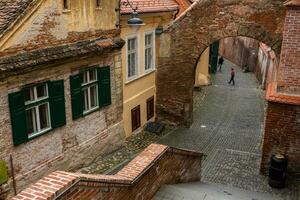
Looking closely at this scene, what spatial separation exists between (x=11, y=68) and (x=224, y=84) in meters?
19.4

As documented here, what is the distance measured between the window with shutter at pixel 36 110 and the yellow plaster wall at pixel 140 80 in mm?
3884

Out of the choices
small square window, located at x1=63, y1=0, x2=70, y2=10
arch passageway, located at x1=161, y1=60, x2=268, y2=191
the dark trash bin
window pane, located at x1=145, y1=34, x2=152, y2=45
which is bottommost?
arch passageway, located at x1=161, y1=60, x2=268, y2=191

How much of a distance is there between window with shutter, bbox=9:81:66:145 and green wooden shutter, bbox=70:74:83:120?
465mm

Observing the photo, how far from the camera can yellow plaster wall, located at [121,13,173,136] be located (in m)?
14.0

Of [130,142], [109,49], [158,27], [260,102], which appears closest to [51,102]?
[109,49]

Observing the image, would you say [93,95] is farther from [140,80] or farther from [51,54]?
[140,80]

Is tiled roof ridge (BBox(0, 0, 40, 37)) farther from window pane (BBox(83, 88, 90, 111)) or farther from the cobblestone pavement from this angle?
the cobblestone pavement

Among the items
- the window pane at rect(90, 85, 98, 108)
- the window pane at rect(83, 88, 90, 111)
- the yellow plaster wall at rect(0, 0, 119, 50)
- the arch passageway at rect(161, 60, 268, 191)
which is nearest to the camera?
the yellow plaster wall at rect(0, 0, 119, 50)

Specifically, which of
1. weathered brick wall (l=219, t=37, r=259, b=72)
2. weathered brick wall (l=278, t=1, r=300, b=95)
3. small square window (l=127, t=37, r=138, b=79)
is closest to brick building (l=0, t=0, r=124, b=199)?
small square window (l=127, t=37, r=138, b=79)

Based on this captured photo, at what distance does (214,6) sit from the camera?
15.0 metres

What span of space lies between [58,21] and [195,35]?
702cm

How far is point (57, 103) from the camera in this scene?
1048 cm

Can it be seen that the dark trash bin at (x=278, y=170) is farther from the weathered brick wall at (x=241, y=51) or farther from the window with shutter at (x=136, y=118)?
the weathered brick wall at (x=241, y=51)

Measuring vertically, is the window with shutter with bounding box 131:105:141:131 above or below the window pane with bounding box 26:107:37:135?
below
